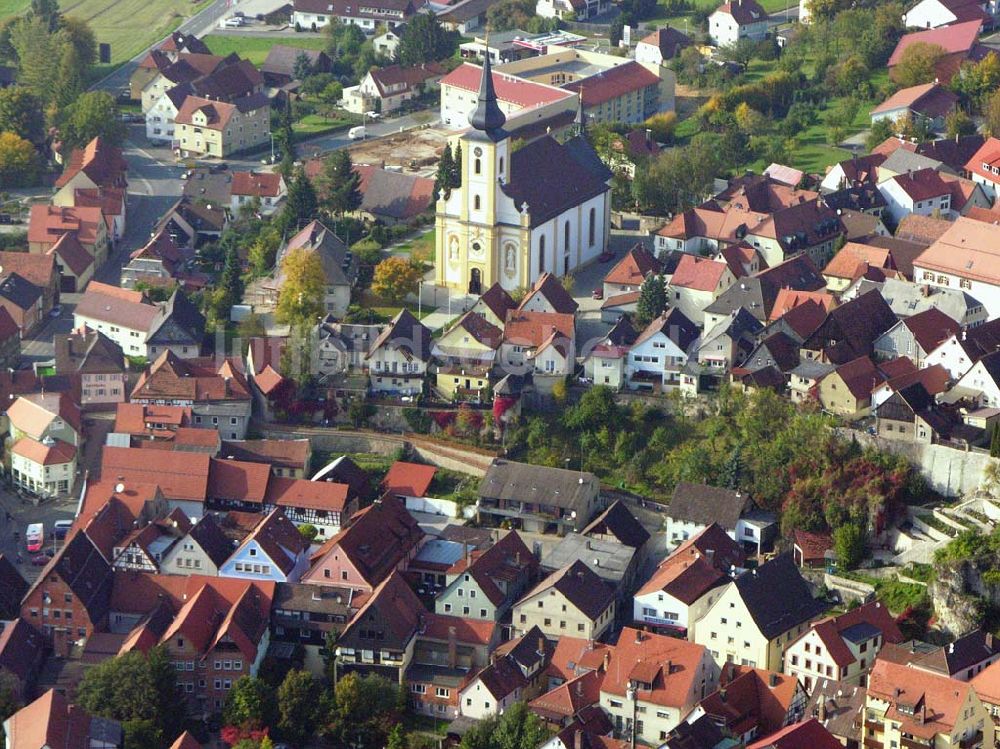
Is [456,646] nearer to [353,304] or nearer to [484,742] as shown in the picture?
[484,742]

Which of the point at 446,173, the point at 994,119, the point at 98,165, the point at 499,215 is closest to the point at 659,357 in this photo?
the point at 499,215

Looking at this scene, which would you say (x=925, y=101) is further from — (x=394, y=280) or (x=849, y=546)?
(x=849, y=546)

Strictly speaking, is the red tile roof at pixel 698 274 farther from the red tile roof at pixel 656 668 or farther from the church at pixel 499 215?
the red tile roof at pixel 656 668

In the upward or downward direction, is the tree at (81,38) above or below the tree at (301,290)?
below

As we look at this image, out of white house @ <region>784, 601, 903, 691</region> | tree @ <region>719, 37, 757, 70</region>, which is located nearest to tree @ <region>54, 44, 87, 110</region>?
tree @ <region>719, 37, 757, 70</region>

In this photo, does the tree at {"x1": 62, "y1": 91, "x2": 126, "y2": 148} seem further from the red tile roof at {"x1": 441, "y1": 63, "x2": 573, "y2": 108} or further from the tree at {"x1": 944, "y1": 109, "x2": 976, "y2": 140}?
the tree at {"x1": 944, "y1": 109, "x2": 976, "y2": 140}

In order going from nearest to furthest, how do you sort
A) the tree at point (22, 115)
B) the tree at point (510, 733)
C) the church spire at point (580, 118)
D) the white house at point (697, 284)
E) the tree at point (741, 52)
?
the tree at point (510, 733), the white house at point (697, 284), the church spire at point (580, 118), the tree at point (22, 115), the tree at point (741, 52)

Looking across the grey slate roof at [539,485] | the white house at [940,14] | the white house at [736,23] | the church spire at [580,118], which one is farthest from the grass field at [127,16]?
the grey slate roof at [539,485]
